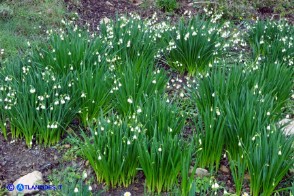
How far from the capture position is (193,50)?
447 centimetres

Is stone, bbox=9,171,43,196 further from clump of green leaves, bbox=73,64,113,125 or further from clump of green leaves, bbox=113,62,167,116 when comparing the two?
clump of green leaves, bbox=113,62,167,116

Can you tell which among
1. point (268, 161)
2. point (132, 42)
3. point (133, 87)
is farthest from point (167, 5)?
point (268, 161)

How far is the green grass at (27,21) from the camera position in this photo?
202 inches

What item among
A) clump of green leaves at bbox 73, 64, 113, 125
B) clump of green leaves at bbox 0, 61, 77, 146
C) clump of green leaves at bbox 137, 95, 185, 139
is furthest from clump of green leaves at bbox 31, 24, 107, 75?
clump of green leaves at bbox 137, 95, 185, 139

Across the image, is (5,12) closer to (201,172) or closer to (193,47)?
(193,47)

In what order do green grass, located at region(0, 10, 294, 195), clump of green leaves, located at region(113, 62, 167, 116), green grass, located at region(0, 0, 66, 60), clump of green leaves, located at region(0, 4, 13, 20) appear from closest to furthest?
1. green grass, located at region(0, 10, 294, 195)
2. clump of green leaves, located at region(113, 62, 167, 116)
3. green grass, located at region(0, 0, 66, 60)
4. clump of green leaves, located at region(0, 4, 13, 20)

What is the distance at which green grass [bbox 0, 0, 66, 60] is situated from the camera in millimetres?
5121

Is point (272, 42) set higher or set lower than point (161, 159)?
higher

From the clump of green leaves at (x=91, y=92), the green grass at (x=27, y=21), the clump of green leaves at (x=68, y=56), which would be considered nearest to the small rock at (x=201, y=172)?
the clump of green leaves at (x=91, y=92)

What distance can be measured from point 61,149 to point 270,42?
2.82 meters

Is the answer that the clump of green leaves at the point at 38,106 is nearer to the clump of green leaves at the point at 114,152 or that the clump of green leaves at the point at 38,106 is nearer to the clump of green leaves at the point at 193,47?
the clump of green leaves at the point at 114,152

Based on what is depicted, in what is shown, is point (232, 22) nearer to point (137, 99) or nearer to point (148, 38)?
point (148, 38)

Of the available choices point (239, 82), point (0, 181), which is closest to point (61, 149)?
point (0, 181)

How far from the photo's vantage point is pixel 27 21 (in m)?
5.74
